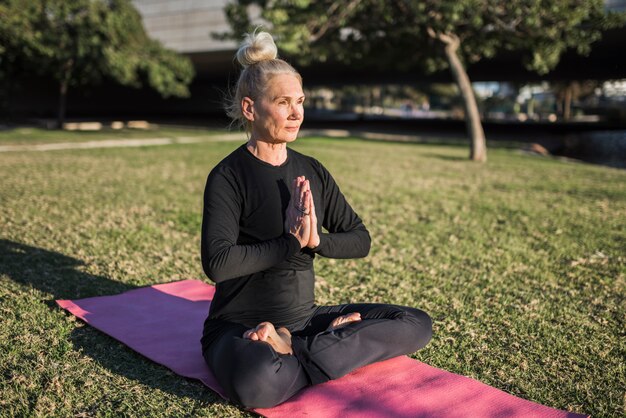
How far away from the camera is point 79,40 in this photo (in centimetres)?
2105

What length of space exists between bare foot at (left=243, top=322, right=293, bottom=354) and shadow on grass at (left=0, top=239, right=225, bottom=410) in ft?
1.26

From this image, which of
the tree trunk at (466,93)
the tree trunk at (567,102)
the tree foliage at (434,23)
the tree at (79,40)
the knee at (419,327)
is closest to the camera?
the knee at (419,327)

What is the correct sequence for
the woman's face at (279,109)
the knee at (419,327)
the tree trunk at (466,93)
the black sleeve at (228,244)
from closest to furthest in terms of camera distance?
the black sleeve at (228,244) < the woman's face at (279,109) < the knee at (419,327) < the tree trunk at (466,93)

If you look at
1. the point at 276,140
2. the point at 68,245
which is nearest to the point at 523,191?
the point at 68,245

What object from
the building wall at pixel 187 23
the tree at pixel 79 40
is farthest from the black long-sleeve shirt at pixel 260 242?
the building wall at pixel 187 23

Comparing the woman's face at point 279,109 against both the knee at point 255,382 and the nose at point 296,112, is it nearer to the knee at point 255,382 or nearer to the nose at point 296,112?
the nose at point 296,112

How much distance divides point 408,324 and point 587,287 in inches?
99.2

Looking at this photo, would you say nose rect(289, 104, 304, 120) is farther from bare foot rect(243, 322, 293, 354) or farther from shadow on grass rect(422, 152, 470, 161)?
shadow on grass rect(422, 152, 470, 161)

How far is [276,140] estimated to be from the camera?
3123 millimetres

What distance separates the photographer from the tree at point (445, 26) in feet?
50.1

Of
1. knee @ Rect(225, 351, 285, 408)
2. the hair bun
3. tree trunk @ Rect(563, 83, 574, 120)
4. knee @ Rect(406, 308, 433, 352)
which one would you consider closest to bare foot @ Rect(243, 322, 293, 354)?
knee @ Rect(225, 351, 285, 408)

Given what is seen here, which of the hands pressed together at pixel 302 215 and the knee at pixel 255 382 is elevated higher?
the hands pressed together at pixel 302 215

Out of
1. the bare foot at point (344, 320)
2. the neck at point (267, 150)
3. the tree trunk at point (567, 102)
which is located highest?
the tree trunk at point (567, 102)

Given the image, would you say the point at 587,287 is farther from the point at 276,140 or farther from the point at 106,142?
the point at 106,142
